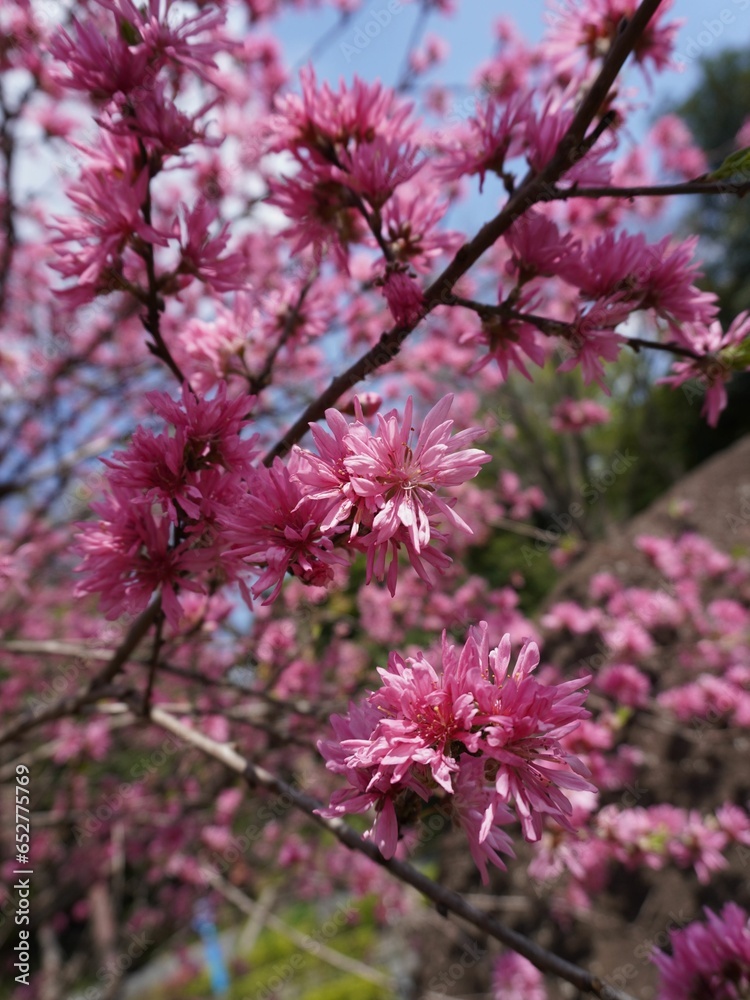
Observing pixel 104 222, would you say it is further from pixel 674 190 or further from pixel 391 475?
pixel 674 190

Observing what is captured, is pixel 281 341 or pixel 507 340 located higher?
pixel 281 341

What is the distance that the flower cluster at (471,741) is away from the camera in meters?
0.96

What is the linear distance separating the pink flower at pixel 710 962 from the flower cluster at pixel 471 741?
784 mm

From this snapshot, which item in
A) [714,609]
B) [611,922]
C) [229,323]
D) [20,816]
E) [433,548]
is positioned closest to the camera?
[433,548]

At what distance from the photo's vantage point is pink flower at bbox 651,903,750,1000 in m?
1.36

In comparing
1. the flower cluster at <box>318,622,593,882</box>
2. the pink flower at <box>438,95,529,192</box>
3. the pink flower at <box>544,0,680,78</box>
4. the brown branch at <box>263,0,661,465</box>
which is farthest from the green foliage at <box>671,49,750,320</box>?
the flower cluster at <box>318,622,593,882</box>

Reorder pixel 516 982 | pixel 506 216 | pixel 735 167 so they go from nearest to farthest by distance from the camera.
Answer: pixel 735 167, pixel 506 216, pixel 516 982

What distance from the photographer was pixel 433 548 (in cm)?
108

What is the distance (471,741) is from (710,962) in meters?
1.02

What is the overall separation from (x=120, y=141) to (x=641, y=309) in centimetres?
136

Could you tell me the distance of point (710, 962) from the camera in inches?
54.9

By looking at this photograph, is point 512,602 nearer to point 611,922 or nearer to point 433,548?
point 611,922

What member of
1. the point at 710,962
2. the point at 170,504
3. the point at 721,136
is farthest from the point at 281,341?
the point at 721,136

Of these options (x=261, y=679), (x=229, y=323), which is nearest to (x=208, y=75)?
(x=229, y=323)
